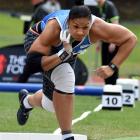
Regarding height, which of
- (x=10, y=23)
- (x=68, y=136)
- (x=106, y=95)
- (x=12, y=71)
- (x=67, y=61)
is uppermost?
(x=67, y=61)

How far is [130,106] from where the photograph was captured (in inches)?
436

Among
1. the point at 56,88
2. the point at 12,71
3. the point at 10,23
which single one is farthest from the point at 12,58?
the point at 10,23

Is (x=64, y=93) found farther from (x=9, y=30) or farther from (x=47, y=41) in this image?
(x=9, y=30)

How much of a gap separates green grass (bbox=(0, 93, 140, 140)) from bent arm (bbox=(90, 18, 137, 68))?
127 cm

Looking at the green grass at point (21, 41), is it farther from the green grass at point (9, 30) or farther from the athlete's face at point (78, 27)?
the athlete's face at point (78, 27)

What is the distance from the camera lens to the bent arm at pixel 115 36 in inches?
269

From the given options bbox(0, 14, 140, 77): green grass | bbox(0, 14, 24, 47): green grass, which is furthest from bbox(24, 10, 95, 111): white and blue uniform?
bbox(0, 14, 24, 47): green grass

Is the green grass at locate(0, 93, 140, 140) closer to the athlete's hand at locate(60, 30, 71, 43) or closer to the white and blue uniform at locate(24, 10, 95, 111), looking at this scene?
the white and blue uniform at locate(24, 10, 95, 111)

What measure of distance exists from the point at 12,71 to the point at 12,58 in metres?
0.26

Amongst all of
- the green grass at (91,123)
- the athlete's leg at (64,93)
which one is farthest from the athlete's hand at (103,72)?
the green grass at (91,123)

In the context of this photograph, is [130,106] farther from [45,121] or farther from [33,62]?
[33,62]

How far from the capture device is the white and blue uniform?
6746 millimetres

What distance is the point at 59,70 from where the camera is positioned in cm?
706

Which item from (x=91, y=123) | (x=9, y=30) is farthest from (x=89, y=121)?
(x=9, y=30)
